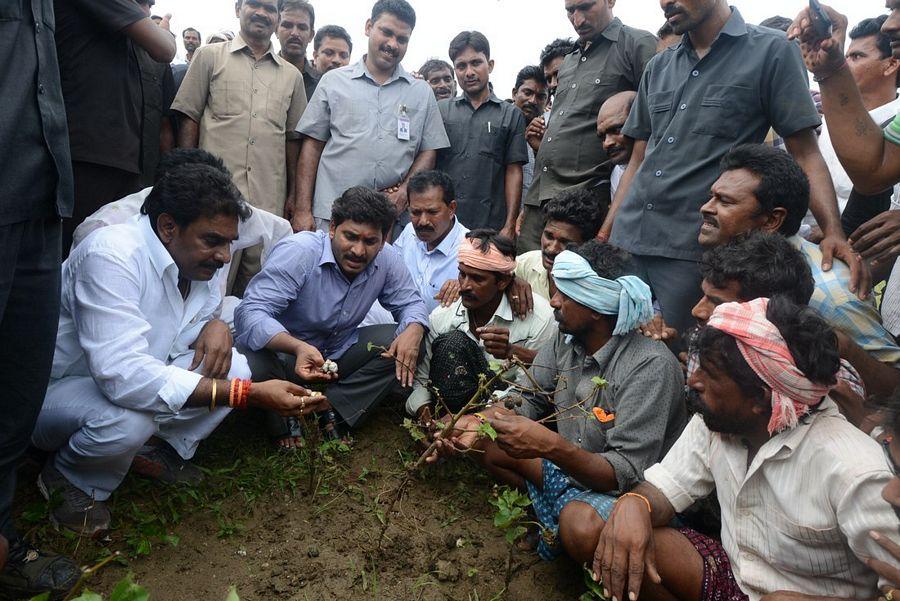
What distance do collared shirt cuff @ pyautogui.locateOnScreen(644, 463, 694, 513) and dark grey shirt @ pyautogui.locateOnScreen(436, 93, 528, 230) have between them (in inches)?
131

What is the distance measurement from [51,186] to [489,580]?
234cm

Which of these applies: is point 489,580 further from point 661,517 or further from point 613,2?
point 613,2

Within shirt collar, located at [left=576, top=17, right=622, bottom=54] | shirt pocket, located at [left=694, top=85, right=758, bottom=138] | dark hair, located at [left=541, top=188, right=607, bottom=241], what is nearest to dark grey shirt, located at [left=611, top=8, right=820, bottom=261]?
shirt pocket, located at [left=694, top=85, right=758, bottom=138]

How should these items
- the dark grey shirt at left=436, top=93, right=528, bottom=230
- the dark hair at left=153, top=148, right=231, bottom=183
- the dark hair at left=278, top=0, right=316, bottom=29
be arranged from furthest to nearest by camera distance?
the dark hair at left=278, top=0, right=316, bottom=29, the dark grey shirt at left=436, top=93, right=528, bottom=230, the dark hair at left=153, top=148, right=231, bottom=183

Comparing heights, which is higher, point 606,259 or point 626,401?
point 606,259

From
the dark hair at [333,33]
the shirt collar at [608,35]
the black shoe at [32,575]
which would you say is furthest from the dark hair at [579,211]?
the dark hair at [333,33]

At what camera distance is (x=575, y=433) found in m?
2.94

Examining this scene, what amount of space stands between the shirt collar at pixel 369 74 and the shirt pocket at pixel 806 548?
430cm

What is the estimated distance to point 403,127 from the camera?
519 centimetres

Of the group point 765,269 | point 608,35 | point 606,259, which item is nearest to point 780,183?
point 765,269

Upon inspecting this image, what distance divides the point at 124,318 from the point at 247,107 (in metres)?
2.45

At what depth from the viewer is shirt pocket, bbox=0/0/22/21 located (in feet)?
7.01

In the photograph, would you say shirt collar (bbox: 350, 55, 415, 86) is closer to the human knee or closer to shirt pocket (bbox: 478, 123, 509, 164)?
shirt pocket (bbox: 478, 123, 509, 164)

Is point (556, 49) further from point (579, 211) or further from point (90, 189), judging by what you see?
point (90, 189)
